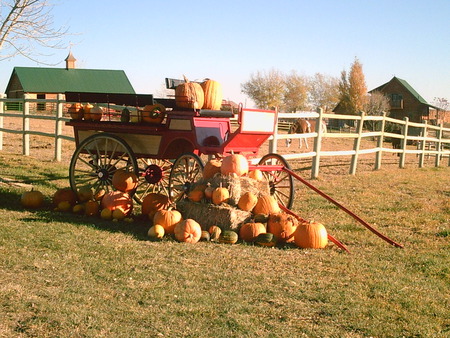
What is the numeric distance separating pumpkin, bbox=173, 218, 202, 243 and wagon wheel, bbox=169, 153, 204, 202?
992mm

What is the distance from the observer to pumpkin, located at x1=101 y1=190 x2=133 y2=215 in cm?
746

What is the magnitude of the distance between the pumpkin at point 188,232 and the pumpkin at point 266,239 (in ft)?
2.24

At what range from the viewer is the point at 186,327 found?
3857 mm

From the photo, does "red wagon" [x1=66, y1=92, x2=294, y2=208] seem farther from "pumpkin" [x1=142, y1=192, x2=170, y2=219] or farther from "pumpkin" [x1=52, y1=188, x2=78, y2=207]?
"pumpkin" [x1=52, y1=188, x2=78, y2=207]

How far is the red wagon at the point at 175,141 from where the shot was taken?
297 inches

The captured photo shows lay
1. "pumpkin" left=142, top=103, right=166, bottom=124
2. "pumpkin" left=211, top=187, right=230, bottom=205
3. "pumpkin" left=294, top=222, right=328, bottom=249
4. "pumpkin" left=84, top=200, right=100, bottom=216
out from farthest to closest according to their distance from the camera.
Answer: "pumpkin" left=142, top=103, right=166, bottom=124 < "pumpkin" left=84, top=200, right=100, bottom=216 < "pumpkin" left=211, top=187, right=230, bottom=205 < "pumpkin" left=294, top=222, right=328, bottom=249

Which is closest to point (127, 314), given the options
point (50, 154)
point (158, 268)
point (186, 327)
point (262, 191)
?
point (186, 327)

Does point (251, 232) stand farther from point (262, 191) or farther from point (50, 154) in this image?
point (50, 154)

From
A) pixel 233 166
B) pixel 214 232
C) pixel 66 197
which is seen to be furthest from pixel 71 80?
pixel 214 232

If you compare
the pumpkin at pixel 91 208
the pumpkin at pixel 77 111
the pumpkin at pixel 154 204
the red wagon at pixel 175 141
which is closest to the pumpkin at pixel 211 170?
the red wagon at pixel 175 141

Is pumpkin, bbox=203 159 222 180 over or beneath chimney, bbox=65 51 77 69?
beneath

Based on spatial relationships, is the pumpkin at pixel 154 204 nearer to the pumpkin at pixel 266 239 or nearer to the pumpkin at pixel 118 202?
the pumpkin at pixel 118 202

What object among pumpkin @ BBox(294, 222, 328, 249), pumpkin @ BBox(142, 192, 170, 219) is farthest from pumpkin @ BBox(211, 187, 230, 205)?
pumpkin @ BBox(142, 192, 170, 219)

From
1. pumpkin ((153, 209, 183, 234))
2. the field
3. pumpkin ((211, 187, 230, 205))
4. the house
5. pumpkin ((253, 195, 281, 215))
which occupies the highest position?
the house
